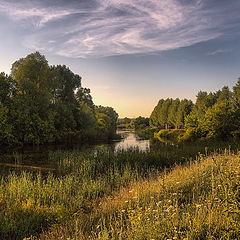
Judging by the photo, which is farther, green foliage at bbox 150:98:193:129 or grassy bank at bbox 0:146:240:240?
green foliage at bbox 150:98:193:129

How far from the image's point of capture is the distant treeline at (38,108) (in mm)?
32500

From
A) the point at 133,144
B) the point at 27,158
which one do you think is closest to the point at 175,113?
the point at 133,144

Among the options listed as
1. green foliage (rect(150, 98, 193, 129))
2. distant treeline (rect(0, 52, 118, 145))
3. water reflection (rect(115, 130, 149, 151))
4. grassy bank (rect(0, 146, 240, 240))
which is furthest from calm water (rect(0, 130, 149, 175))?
green foliage (rect(150, 98, 193, 129))

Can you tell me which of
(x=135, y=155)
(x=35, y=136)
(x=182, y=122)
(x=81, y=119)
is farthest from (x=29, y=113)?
(x=182, y=122)

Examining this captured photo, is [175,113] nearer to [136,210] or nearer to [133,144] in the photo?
[133,144]

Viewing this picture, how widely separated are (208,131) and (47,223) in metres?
34.7

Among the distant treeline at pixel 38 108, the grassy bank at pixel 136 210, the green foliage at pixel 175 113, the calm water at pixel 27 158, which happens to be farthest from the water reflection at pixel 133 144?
the green foliage at pixel 175 113

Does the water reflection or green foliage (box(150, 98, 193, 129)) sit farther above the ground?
green foliage (box(150, 98, 193, 129))

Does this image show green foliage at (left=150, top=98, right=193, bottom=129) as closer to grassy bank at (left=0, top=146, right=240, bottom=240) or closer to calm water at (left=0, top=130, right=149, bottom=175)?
calm water at (left=0, top=130, right=149, bottom=175)

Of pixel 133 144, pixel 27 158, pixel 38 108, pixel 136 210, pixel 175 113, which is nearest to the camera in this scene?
pixel 136 210

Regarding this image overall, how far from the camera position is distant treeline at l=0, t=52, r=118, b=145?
3250 cm

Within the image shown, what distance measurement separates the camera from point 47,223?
6.99 metres

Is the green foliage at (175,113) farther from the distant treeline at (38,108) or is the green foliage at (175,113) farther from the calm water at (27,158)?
the calm water at (27,158)

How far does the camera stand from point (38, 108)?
36594 millimetres
